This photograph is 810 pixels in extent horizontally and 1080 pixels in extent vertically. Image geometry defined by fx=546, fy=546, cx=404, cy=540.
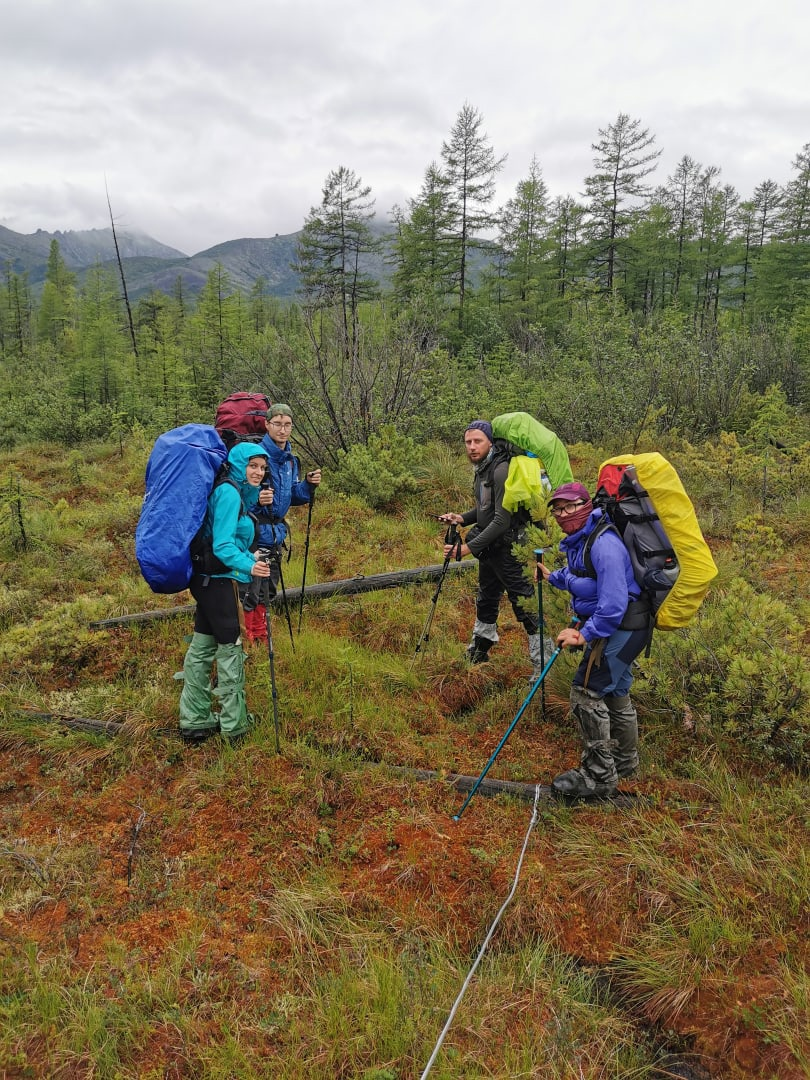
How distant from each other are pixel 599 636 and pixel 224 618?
258 centimetres

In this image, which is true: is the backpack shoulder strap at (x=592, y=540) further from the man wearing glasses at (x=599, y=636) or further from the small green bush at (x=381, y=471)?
the small green bush at (x=381, y=471)

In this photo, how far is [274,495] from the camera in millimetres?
5398

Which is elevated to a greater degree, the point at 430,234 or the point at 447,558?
the point at 430,234

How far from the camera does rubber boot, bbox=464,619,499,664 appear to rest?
17.2 ft

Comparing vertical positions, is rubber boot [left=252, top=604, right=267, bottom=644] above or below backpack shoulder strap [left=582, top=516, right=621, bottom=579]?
below

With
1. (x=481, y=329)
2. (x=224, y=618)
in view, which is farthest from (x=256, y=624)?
(x=481, y=329)

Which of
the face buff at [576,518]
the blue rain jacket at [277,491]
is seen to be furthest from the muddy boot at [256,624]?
the face buff at [576,518]

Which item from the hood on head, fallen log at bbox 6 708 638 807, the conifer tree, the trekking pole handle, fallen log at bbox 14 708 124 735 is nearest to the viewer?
fallen log at bbox 6 708 638 807

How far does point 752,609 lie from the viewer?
3.98 m

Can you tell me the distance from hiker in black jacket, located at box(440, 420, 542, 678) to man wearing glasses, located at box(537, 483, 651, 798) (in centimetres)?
97

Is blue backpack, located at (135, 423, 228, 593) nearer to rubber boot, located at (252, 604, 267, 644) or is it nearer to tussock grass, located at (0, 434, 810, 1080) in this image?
tussock grass, located at (0, 434, 810, 1080)

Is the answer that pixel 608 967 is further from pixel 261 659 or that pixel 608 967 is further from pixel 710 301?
pixel 710 301

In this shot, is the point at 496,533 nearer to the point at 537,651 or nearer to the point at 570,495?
the point at 537,651

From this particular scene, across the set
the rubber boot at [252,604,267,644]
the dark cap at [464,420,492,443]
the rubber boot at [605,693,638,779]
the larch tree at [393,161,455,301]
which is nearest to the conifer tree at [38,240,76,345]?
the larch tree at [393,161,455,301]
